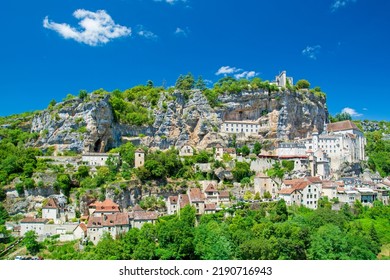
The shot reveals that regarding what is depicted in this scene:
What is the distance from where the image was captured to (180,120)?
2063 inches

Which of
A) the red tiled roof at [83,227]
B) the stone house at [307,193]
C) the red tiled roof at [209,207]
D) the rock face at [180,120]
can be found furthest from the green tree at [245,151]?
the red tiled roof at [83,227]

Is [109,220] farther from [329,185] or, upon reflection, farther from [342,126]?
[342,126]

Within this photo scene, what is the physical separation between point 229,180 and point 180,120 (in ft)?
44.7

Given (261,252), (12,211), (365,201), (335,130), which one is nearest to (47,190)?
(12,211)

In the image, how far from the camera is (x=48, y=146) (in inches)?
1795

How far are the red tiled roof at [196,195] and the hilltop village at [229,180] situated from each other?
0.09 m

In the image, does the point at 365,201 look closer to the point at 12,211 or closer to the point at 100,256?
the point at 100,256

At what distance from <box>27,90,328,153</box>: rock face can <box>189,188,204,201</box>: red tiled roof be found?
43.2ft

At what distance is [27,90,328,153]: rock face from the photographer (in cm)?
4638

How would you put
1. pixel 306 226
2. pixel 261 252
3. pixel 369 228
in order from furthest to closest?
1. pixel 369 228
2. pixel 306 226
3. pixel 261 252

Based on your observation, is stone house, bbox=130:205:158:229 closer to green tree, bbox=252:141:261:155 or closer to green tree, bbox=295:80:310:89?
green tree, bbox=252:141:261:155

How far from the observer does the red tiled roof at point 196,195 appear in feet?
117

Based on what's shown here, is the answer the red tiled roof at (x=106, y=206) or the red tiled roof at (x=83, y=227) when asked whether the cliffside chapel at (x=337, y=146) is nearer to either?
the red tiled roof at (x=106, y=206)
